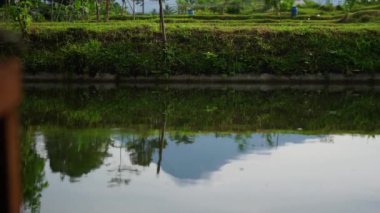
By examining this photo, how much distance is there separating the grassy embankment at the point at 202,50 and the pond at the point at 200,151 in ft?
6.39

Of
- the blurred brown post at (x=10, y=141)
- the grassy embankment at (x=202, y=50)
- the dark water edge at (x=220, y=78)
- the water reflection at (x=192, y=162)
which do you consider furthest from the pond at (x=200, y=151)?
the blurred brown post at (x=10, y=141)

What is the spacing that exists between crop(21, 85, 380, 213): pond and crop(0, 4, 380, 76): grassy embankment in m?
1.95

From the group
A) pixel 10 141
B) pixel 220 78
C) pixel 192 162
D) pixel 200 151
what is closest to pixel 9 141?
pixel 10 141

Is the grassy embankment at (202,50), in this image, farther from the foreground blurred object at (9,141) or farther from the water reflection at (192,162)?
the foreground blurred object at (9,141)

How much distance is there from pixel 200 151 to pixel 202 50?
883cm

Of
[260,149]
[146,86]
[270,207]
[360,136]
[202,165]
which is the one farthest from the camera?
[146,86]

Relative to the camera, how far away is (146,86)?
16531 millimetres

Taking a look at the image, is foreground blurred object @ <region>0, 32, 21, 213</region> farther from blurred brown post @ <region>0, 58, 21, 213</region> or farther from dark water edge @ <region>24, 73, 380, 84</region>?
dark water edge @ <region>24, 73, 380, 84</region>

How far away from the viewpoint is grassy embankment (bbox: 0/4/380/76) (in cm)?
1692

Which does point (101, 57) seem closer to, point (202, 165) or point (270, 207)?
point (202, 165)

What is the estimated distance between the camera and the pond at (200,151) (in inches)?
243

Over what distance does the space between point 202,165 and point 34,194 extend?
98.1 inches

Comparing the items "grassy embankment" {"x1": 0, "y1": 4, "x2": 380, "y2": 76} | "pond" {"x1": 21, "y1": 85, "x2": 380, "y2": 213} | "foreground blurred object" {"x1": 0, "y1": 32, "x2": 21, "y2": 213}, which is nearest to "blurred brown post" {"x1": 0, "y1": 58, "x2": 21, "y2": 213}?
Result: "foreground blurred object" {"x1": 0, "y1": 32, "x2": 21, "y2": 213}

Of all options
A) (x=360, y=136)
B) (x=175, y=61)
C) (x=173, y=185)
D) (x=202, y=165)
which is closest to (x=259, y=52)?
(x=175, y=61)
